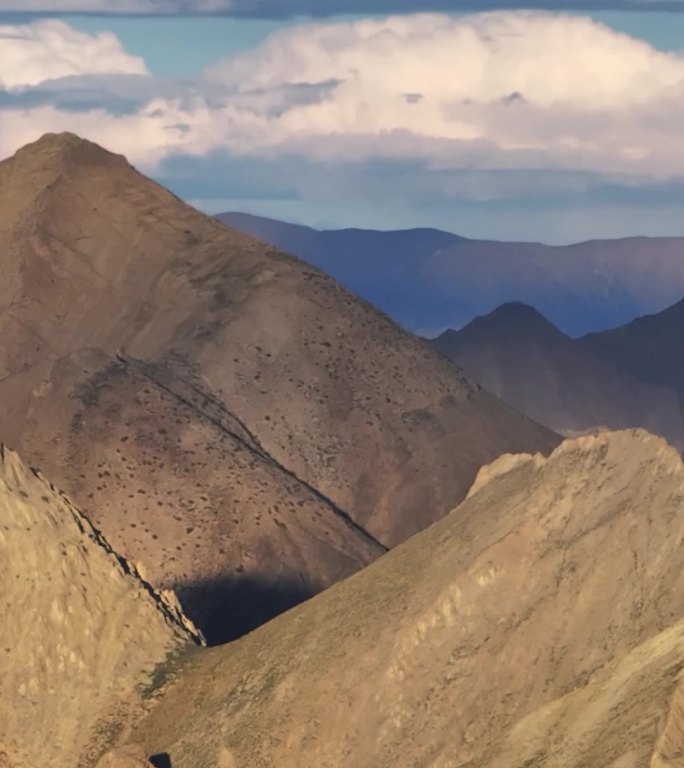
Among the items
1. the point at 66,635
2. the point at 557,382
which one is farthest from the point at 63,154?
the point at 66,635

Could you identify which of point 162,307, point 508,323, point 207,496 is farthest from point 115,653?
point 508,323

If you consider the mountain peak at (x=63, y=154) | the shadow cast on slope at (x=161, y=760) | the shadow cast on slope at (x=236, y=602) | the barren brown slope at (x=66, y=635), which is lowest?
the shadow cast on slope at (x=236, y=602)

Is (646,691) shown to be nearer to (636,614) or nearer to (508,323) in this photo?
(636,614)

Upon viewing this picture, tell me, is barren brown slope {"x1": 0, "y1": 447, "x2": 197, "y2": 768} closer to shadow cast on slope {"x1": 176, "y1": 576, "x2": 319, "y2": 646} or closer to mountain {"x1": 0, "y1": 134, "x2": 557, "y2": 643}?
shadow cast on slope {"x1": 176, "y1": 576, "x2": 319, "y2": 646}

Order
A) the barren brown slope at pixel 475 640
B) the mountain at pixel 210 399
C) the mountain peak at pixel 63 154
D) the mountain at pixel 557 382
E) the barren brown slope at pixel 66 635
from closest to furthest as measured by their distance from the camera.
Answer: the barren brown slope at pixel 475 640 → the barren brown slope at pixel 66 635 → the mountain at pixel 210 399 → the mountain peak at pixel 63 154 → the mountain at pixel 557 382

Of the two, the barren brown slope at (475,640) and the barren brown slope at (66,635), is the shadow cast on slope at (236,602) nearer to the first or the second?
the barren brown slope at (66,635)

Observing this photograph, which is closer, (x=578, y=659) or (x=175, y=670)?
(x=578, y=659)

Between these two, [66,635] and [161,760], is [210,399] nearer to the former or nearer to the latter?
[66,635]

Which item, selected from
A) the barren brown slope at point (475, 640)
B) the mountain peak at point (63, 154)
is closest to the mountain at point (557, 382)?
the mountain peak at point (63, 154)
